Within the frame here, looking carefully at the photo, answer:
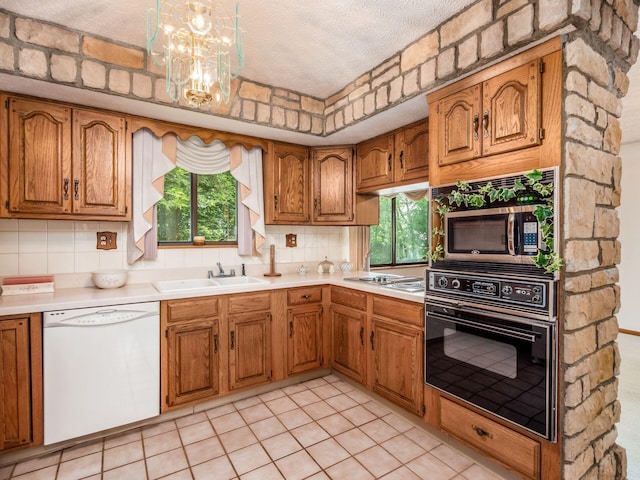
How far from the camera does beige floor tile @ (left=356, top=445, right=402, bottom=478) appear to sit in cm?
197

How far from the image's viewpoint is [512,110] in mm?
1821

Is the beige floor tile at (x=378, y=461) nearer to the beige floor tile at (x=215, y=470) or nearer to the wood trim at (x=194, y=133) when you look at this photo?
the beige floor tile at (x=215, y=470)

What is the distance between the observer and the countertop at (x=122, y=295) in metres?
2.07

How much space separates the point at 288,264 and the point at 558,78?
2.70m

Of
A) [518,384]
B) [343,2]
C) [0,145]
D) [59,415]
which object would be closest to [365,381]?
[518,384]

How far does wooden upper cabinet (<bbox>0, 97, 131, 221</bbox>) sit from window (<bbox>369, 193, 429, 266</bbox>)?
352 cm

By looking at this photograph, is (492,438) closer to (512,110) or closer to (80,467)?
(512,110)

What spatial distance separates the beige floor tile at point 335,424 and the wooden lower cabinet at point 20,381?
174 centimetres

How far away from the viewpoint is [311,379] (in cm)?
319

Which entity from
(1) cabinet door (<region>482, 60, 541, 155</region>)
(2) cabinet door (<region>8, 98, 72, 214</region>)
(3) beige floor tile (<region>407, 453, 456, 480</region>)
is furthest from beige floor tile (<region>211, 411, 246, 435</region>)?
(1) cabinet door (<region>482, 60, 541, 155</region>)

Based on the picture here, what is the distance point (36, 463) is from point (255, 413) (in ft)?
4.31

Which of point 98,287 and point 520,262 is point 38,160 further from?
point 520,262

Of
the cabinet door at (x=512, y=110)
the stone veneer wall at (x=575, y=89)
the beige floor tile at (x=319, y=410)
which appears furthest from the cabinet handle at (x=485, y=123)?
the beige floor tile at (x=319, y=410)

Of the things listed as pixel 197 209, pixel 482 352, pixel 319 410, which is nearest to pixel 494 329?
pixel 482 352
